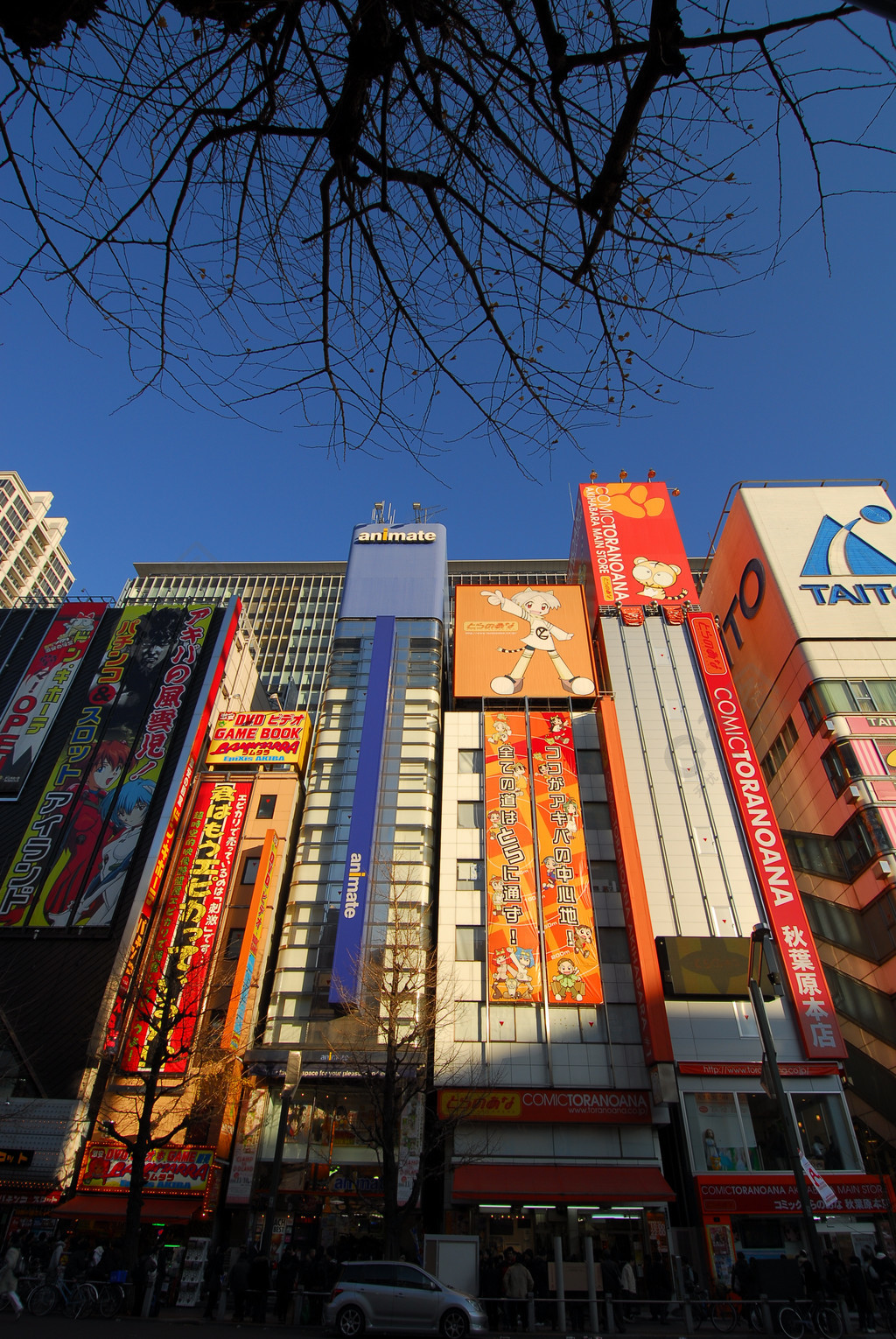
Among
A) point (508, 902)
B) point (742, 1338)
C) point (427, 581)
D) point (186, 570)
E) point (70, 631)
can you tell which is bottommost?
point (742, 1338)

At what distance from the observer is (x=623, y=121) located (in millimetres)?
3012

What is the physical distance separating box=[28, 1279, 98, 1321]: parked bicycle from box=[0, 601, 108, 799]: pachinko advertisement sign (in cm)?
1966

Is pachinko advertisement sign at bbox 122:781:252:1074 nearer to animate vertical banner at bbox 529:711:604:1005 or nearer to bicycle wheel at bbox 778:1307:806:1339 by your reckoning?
animate vertical banner at bbox 529:711:604:1005

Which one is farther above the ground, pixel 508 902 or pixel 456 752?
pixel 456 752

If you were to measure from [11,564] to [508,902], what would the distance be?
97184mm

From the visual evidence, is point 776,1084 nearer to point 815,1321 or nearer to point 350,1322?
point 815,1321

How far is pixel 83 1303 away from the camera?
1255 cm

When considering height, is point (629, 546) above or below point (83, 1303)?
above

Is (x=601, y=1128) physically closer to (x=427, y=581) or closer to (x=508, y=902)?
(x=508, y=902)

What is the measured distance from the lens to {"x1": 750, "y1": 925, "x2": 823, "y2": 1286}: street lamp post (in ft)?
37.2

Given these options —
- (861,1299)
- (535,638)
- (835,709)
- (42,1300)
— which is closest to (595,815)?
(535,638)

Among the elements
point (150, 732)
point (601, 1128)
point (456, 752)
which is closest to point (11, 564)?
point (150, 732)

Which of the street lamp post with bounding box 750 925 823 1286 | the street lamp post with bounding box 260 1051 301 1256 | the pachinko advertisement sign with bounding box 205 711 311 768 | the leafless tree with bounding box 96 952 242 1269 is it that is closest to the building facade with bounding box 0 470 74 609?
the pachinko advertisement sign with bounding box 205 711 311 768

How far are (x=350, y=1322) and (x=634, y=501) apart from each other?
1519 inches
